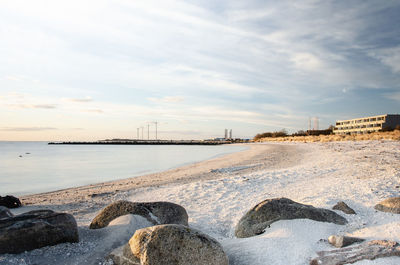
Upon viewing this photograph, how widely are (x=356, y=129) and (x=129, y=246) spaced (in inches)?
4657

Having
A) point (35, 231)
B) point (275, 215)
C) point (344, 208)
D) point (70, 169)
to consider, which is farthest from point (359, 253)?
point (70, 169)

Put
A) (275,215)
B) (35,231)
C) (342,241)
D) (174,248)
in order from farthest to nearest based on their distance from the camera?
(275,215), (35,231), (342,241), (174,248)

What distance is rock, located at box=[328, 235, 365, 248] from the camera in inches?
144

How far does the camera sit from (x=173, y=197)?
8.25 m

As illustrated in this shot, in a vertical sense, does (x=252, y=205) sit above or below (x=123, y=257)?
below

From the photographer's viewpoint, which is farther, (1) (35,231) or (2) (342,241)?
(1) (35,231)

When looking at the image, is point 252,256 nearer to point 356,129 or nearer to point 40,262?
point 40,262

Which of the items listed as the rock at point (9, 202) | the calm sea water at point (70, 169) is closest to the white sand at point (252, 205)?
the rock at point (9, 202)

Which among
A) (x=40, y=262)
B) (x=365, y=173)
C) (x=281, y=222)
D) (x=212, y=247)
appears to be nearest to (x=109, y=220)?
(x=40, y=262)

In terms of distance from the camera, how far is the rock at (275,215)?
4.61 metres

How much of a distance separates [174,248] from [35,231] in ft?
6.91

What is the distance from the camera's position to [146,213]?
5.17m

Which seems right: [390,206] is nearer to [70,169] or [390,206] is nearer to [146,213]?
[146,213]

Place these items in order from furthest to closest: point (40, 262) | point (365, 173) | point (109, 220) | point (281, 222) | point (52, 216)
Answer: point (365, 173) < point (109, 220) < point (281, 222) < point (52, 216) < point (40, 262)
